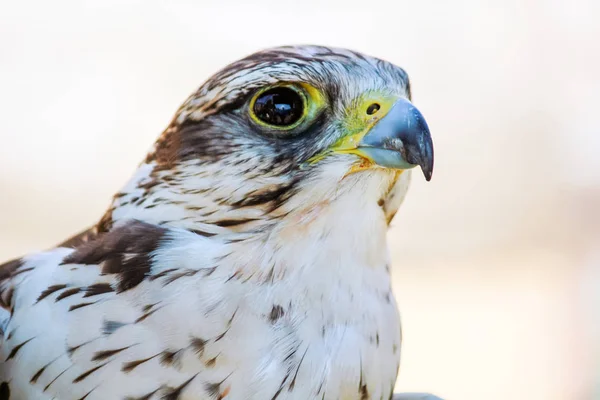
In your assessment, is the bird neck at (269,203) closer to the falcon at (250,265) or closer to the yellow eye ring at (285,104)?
the falcon at (250,265)

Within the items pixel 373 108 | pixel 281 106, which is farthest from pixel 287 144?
pixel 373 108

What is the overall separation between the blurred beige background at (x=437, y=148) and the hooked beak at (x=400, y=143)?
13.2ft

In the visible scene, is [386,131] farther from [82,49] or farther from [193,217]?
[82,49]

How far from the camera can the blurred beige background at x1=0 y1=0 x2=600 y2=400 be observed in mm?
5863

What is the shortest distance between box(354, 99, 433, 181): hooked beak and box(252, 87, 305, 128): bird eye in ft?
0.53

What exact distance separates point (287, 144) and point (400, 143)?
253 mm

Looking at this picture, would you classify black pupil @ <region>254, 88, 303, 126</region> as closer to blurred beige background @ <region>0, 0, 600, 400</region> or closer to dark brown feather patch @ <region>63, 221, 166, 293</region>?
dark brown feather patch @ <region>63, 221, 166, 293</region>

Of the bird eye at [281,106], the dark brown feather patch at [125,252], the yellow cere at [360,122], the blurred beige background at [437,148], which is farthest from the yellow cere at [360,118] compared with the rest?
the blurred beige background at [437,148]

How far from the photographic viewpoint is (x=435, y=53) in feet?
20.1

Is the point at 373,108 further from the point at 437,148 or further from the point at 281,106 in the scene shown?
the point at 437,148

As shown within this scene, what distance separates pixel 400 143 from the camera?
1.80m

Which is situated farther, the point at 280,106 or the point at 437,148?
the point at 437,148

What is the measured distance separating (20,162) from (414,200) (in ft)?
9.48

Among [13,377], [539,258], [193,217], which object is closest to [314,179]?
[193,217]
